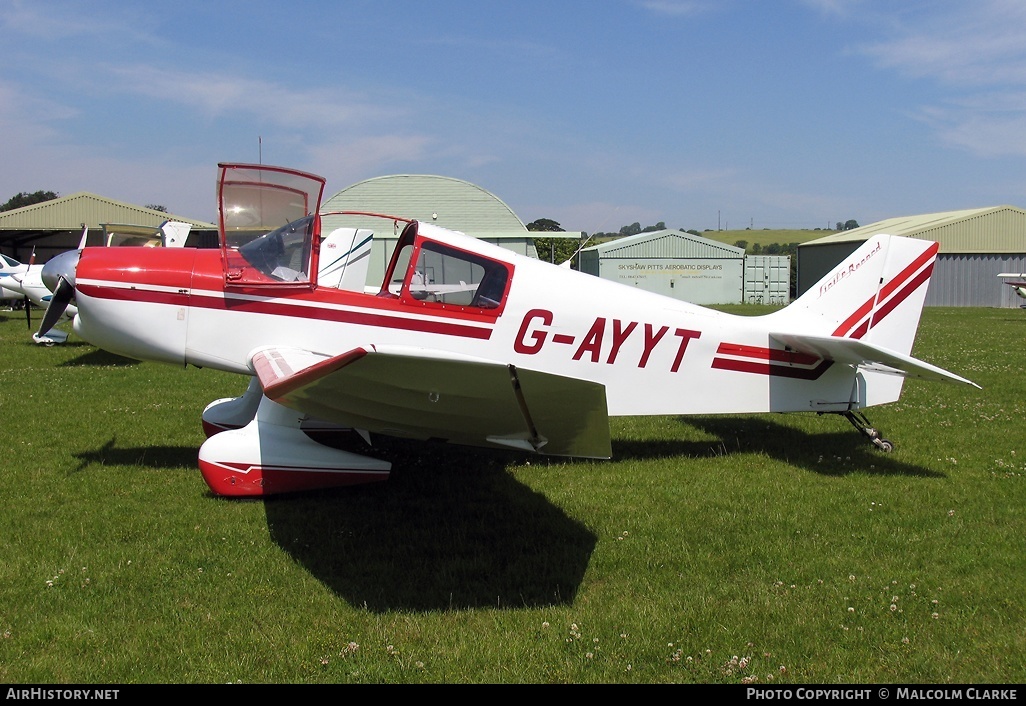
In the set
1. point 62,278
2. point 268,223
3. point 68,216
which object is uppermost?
point 68,216

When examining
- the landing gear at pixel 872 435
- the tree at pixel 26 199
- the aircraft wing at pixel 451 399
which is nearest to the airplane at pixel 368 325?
the landing gear at pixel 872 435

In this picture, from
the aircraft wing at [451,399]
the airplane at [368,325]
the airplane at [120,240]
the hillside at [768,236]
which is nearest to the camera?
the aircraft wing at [451,399]

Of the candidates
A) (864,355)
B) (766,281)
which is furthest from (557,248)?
(864,355)

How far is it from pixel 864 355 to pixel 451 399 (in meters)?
3.97

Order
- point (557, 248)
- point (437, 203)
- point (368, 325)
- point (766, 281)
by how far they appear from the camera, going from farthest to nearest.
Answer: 1. point (766, 281)
2. point (557, 248)
3. point (437, 203)
4. point (368, 325)

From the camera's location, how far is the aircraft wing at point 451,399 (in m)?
3.62

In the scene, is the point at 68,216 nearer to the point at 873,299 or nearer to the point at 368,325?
the point at 368,325

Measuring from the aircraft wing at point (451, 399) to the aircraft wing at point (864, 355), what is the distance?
2.99 m

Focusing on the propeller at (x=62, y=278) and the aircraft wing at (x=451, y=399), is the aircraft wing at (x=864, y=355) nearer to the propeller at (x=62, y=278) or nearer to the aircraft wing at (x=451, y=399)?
the aircraft wing at (x=451, y=399)

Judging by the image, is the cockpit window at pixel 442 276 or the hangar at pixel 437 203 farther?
the hangar at pixel 437 203

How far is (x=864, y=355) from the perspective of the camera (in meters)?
6.29

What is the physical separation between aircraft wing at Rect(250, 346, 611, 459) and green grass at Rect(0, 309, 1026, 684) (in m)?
0.85
